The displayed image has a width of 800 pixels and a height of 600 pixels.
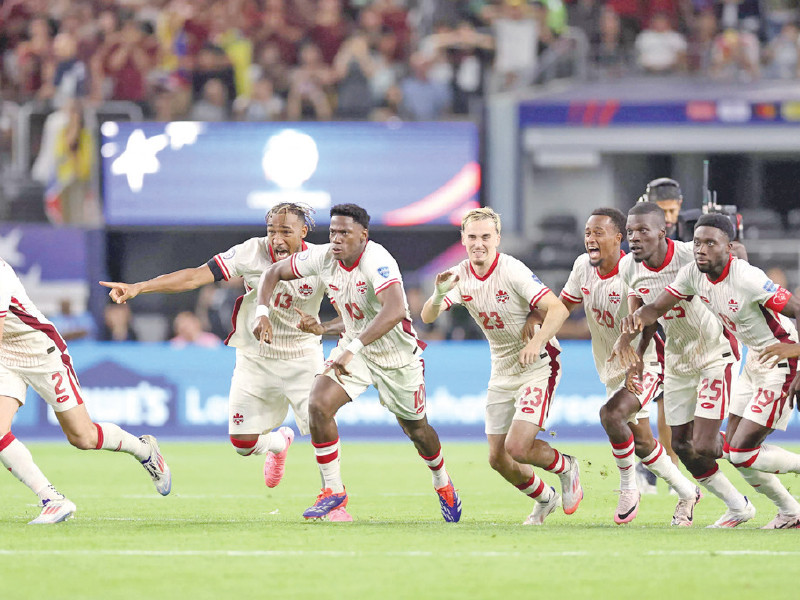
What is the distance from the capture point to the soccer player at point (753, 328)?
884 centimetres

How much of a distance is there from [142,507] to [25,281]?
10618mm

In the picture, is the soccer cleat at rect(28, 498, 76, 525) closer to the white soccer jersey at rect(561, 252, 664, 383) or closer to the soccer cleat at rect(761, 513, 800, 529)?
the white soccer jersey at rect(561, 252, 664, 383)

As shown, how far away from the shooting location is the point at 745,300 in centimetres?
885

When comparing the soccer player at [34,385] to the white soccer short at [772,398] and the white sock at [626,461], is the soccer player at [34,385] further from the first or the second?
the white soccer short at [772,398]

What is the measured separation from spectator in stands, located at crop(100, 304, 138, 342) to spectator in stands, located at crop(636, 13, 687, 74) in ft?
29.5

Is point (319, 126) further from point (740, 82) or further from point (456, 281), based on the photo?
point (456, 281)

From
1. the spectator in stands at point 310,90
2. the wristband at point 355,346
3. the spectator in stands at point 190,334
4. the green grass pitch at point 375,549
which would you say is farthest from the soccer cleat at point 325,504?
the spectator in stands at point 310,90

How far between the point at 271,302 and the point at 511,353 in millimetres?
2054

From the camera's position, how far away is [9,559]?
24.1 ft

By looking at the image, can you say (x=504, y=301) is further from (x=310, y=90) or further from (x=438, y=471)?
(x=310, y=90)

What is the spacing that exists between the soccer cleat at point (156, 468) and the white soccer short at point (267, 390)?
72 cm

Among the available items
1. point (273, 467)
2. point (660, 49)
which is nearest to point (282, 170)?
point (660, 49)

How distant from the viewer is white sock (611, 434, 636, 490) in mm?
9766

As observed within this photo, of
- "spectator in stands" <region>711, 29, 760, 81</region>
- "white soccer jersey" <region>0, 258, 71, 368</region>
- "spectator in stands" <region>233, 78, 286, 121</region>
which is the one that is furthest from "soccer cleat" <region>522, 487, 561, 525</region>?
"spectator in stands" <region>711, 29, 760, 81</region>
